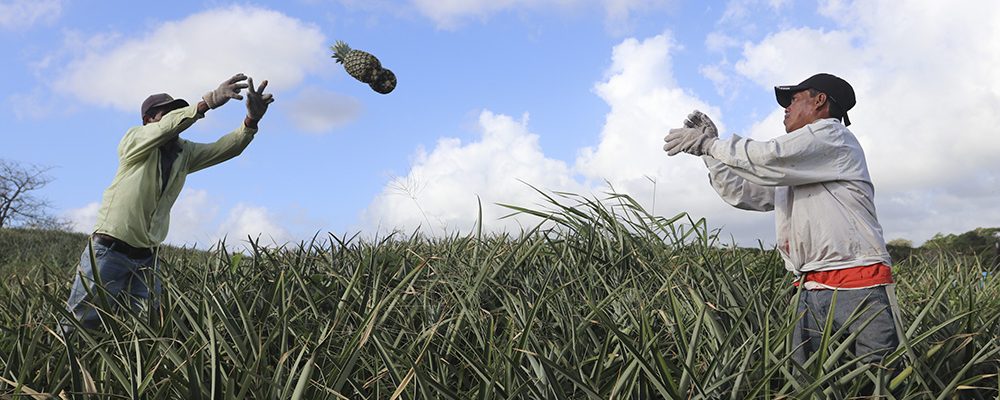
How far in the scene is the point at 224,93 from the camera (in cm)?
486

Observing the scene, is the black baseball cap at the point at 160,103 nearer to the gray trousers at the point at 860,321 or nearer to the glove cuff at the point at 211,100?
the glove cuff at the point at 211,100

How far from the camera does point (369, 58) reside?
19.3 ft

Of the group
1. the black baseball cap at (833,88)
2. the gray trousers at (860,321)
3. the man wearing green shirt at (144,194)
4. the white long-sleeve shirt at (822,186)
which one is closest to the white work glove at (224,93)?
the man wearing green shirt at (144,194)

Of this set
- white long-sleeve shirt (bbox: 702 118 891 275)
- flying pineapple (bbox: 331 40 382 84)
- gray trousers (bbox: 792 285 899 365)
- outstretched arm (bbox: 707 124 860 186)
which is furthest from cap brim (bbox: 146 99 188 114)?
gray trousers (bbox: 792 285 899 365)

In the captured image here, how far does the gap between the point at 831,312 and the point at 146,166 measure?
4104 millimetres

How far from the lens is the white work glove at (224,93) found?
4.82 metres

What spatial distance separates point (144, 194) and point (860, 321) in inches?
162

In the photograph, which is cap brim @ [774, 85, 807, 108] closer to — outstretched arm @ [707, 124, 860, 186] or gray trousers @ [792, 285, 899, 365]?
outstretched arm @ [707, 124, 860, 186]

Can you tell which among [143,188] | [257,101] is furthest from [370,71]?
[143,188]

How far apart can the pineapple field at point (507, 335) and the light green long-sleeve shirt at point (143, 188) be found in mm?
340

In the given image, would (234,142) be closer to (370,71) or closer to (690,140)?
(370,71)

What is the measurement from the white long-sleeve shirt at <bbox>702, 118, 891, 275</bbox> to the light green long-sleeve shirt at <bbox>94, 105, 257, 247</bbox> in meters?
3.36

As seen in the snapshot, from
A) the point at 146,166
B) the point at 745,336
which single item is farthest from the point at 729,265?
the point at 146,166

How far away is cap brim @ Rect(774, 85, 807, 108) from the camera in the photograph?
11.6 ft
